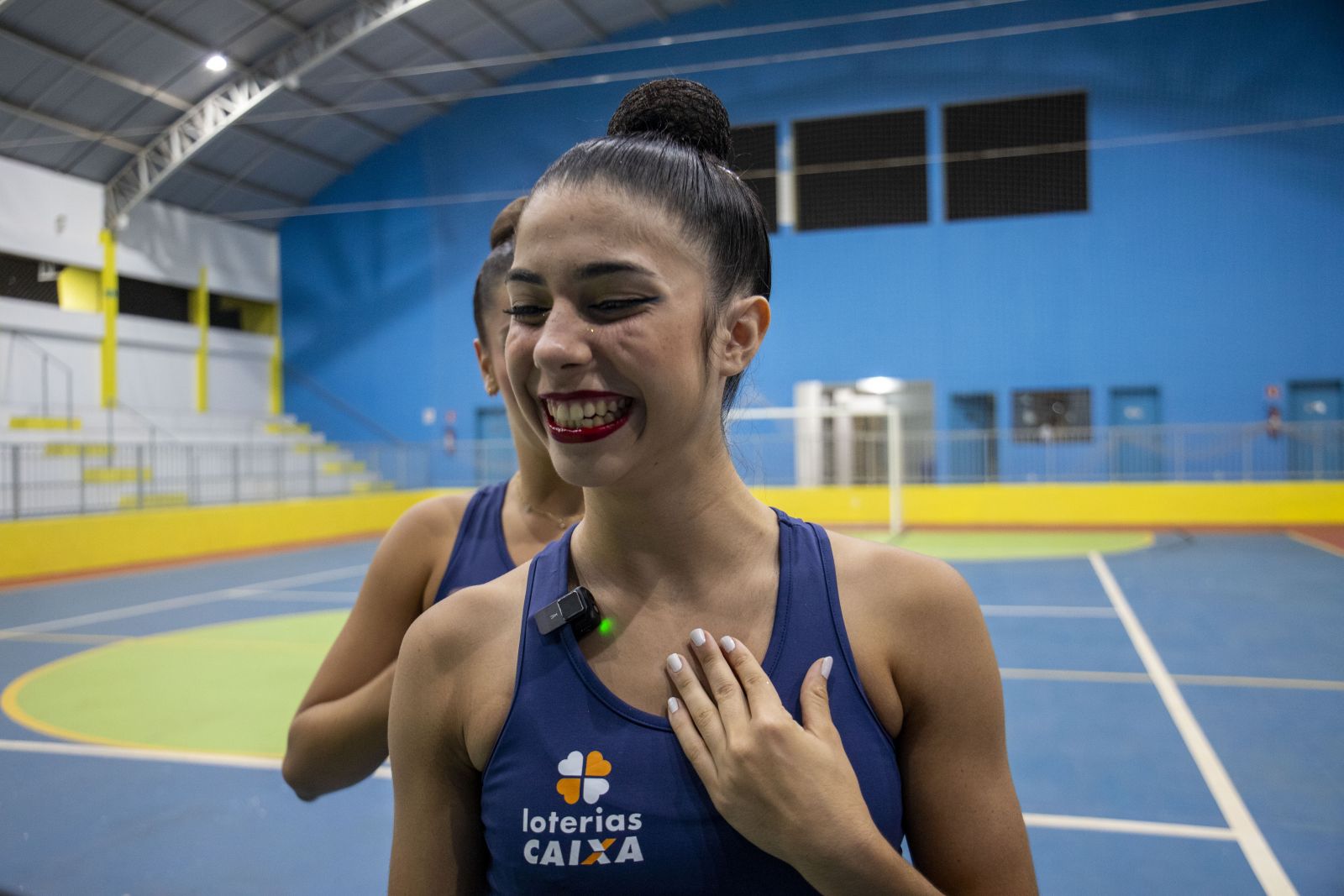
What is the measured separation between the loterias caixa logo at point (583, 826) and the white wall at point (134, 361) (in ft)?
56.6

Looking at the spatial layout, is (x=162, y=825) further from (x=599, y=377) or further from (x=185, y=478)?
(x=185, y=478)

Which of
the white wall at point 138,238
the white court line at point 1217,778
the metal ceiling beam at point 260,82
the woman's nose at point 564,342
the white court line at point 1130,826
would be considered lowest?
the white court line at point 1130,826

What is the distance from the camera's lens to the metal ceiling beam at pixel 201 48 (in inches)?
217

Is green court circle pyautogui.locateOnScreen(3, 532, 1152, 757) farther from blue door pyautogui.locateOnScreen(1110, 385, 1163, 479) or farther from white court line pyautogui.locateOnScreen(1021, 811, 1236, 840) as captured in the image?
blue door pyautogui.locateOnScreen(1110, 385, 1163, 479)

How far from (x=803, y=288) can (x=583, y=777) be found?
57.0 ft

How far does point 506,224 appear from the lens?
1.88 meters

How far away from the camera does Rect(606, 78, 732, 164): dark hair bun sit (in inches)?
51.3

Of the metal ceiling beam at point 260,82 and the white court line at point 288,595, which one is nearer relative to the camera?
the white court line at point 288,595

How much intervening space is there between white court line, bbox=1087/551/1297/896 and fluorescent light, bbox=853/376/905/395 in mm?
10579

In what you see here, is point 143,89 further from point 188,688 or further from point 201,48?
point 188,688

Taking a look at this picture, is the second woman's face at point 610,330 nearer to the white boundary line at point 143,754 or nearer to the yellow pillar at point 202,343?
the white boundary line at point 143,754

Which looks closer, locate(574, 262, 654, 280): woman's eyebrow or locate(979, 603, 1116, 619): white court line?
locate(574, 262, 654, 280): woman's eyebrow

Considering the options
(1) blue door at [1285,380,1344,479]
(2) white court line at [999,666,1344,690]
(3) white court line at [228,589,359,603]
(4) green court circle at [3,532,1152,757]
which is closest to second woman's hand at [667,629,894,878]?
(4) green court circle at [3,532,1152,757]

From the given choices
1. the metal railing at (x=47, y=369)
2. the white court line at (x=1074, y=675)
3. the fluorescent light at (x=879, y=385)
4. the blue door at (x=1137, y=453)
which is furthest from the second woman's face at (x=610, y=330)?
the metal railing at (x=47, y=369)
